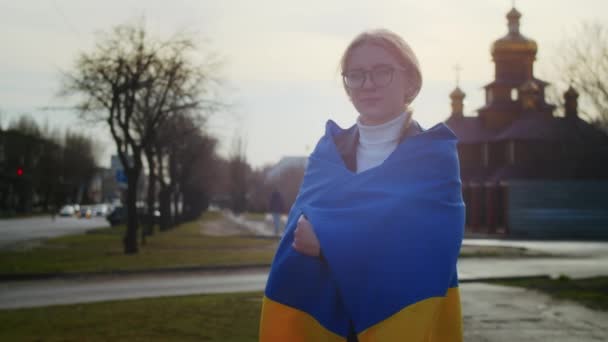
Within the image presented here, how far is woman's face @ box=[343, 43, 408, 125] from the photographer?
3.19 m

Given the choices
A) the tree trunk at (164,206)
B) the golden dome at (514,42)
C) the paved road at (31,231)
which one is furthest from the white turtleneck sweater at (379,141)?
the golden dome at (514,42)

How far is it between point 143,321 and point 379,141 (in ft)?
22.0

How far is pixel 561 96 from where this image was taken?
33.7 m

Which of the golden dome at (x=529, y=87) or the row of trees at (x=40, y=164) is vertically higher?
the golden dome at (x=529, y=87)

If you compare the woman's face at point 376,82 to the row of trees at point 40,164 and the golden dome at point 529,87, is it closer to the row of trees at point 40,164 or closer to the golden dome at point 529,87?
the golden dome at point 529,87

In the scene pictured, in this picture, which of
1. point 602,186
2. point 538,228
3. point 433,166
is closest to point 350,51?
point 433,166

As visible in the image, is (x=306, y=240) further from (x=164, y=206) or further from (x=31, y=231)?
(x=164, y=206)

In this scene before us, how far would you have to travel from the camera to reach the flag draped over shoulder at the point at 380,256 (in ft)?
9.55

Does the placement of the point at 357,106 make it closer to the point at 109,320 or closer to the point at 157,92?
the point at 109,320

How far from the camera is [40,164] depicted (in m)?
95.6

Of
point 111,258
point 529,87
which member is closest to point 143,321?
point 111,258

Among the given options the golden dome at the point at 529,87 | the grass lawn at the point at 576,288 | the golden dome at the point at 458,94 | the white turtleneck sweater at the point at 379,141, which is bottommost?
the grass lawn at the point at 576,288

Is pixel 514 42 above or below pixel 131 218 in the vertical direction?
above

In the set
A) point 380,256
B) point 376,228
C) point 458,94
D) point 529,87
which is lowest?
point 380,256
